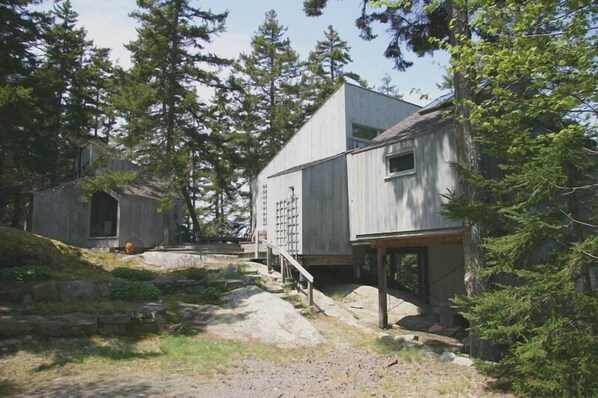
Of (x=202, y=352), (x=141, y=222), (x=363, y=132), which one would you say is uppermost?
(x=363, y=132)

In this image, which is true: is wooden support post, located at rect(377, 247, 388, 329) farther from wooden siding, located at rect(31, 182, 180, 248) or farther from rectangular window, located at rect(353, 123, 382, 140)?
wooden siding, located at rect(31, 182, 180, 248)

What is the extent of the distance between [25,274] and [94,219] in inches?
533

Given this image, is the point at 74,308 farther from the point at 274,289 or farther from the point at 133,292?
the point at 274,289

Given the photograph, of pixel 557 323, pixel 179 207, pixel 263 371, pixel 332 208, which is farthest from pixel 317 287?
pixel 179 207

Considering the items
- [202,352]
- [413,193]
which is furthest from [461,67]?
[202,352]

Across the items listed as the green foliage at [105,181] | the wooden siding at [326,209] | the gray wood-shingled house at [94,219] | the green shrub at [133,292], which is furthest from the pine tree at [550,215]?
the gray wood-shingled house at [94,219]

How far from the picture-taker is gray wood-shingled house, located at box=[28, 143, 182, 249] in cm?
2261

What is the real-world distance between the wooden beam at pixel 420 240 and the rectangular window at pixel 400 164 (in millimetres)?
1781

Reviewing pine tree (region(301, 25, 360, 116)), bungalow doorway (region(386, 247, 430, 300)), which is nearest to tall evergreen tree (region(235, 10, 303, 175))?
pine tree (region(301, 25, 360, 116))

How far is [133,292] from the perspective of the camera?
12.3m

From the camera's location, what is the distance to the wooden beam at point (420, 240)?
12.3 m

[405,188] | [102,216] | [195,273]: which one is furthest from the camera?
[102,216]

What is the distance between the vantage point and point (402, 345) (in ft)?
35.4

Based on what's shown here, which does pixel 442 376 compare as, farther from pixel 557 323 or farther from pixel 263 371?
pixel 263 371
